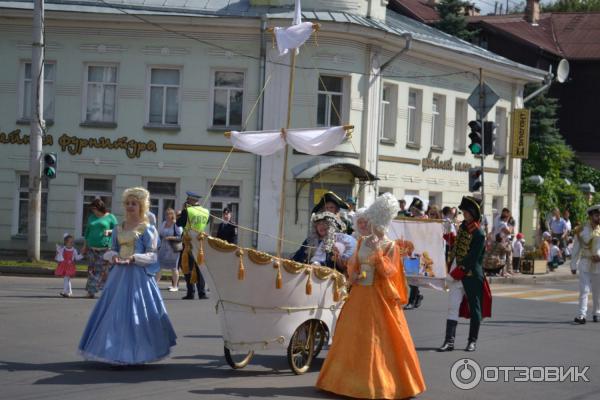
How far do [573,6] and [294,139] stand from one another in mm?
68767

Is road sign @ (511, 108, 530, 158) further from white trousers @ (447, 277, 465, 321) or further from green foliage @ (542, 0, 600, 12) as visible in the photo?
green foliage @ (542, 0, 600, 12)

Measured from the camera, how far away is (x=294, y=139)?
12.9 m

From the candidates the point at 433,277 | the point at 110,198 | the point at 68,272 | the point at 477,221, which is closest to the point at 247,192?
the point at 110,198

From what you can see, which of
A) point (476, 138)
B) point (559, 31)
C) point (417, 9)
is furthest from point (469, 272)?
point (559, 31)

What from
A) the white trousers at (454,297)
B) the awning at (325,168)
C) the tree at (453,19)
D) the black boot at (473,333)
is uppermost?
the tree at (453,19)

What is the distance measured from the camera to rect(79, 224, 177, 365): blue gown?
34.0 ft

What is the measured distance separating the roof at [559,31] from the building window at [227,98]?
28114 mm

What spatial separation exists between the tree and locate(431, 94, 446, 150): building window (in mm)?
16441

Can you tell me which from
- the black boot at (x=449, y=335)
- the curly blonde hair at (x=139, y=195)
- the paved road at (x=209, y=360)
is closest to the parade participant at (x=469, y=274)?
the black boot at (x=449, y=335)

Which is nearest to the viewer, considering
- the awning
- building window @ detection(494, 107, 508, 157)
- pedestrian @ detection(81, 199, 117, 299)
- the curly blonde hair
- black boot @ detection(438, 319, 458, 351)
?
the curly blonde hair

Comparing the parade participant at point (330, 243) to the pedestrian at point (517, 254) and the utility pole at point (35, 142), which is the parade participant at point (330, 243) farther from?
the pedestrian at point (517, 254)

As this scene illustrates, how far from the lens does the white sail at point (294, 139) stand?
1285 cm

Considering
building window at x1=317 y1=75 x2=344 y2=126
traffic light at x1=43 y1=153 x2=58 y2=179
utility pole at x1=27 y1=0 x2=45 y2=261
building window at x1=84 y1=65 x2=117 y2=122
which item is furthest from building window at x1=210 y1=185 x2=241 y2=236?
traffic light at x1=43 y1=153 x2=58 y2=179

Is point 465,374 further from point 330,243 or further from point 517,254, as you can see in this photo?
point 517,254
